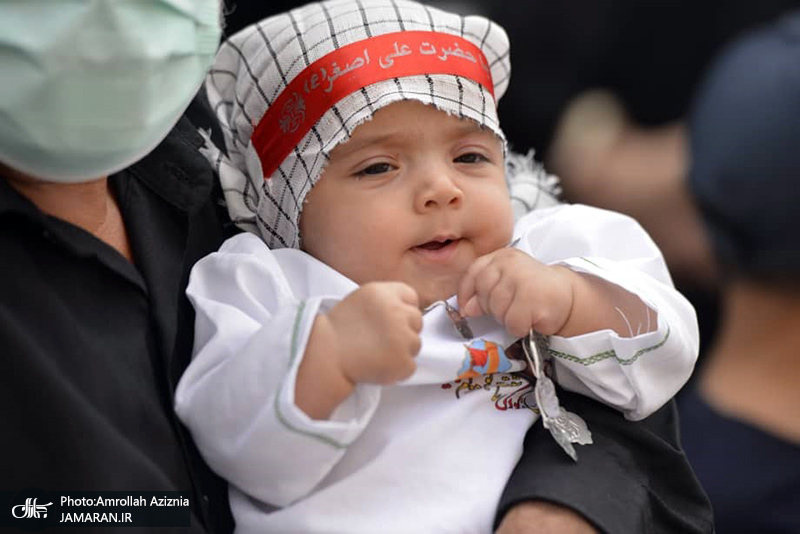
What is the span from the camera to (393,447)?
5.32 ft

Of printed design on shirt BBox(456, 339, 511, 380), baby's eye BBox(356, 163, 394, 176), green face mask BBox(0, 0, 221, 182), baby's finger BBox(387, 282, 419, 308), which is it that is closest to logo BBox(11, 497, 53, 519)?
green face mask BBox(0, 0, 221, 182)

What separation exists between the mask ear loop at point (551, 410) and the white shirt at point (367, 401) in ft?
0.11

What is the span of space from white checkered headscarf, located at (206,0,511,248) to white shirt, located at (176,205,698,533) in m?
0.09

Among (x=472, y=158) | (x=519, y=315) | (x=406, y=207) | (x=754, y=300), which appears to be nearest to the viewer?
(x=519, y=315)

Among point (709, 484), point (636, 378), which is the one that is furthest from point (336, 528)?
point (709, 484)

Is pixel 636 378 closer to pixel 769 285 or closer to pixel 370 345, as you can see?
pixel 370 345

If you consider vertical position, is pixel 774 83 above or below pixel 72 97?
below

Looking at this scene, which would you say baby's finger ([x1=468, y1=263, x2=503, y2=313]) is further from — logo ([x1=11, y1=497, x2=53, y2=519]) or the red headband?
logo ([x1=11, y1=497, x2=53, y2=519])

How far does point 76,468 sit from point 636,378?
774 mm

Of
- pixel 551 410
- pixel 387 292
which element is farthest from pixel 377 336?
pixel 551 410

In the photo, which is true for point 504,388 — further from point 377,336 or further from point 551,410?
point 377,336

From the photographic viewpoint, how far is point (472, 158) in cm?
188

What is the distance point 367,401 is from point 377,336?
109 mm

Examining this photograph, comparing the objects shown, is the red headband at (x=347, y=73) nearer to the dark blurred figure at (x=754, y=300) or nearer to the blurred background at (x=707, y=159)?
the blurred background at (x=707, y=159)
